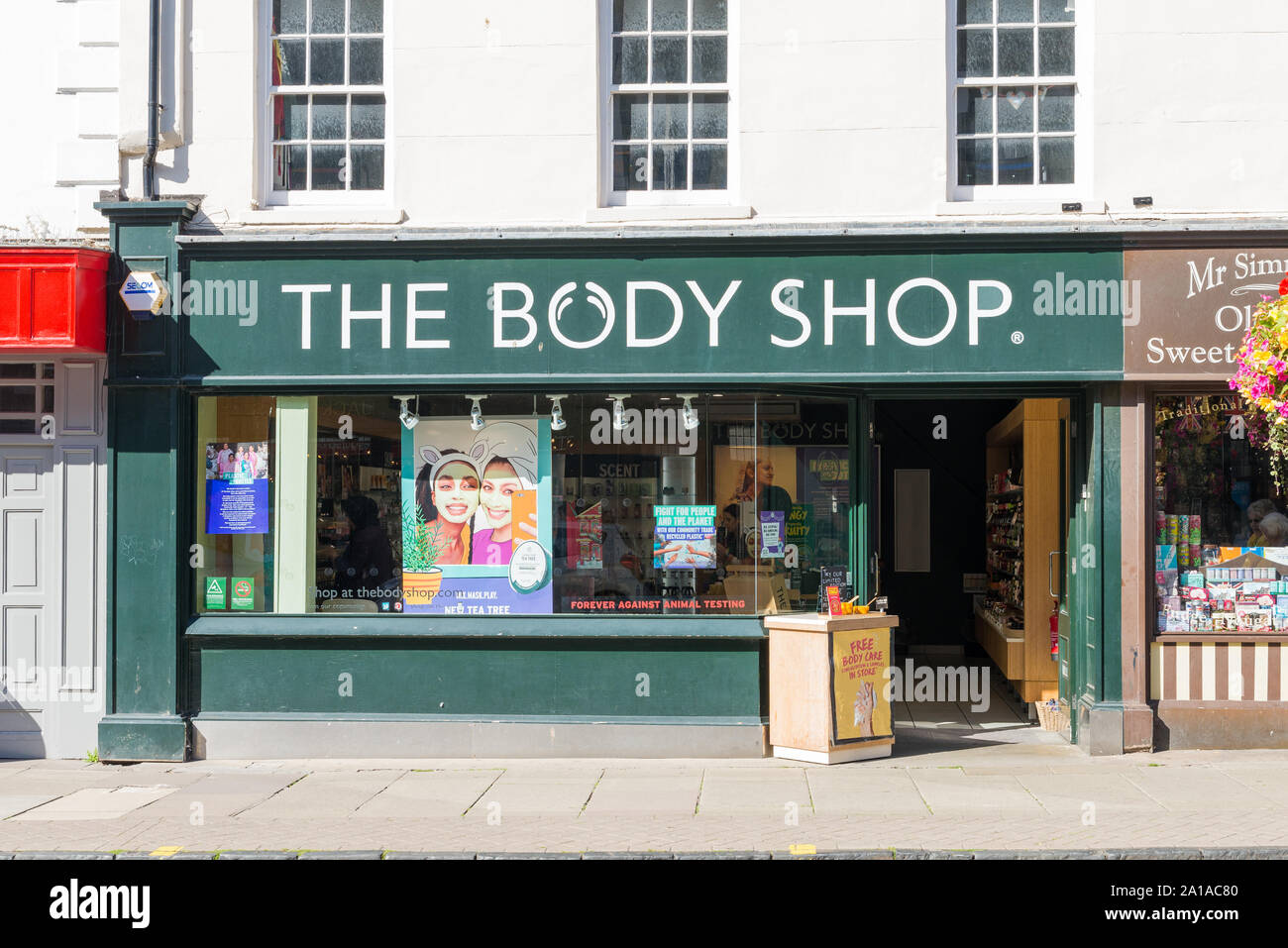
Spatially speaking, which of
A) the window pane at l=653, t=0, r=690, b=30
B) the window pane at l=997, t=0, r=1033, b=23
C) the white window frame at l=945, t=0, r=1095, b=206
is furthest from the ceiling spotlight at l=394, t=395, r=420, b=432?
the window pane at l=997, t=0, r=1033, b=23

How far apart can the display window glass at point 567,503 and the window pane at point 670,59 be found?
8.81 ft

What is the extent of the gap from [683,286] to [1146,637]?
4619 millimetres

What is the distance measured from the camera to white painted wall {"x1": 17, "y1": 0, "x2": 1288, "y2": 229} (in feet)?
32.3

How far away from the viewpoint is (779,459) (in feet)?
33.4

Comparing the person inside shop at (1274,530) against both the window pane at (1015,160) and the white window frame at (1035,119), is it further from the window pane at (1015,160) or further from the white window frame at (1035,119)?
the window pane at (1015,160)

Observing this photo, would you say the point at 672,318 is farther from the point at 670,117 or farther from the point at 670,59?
the point at 670,59

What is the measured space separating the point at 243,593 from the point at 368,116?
13.6 ft

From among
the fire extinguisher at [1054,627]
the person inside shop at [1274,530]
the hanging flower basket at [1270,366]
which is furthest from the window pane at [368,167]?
the person inside shop at [1274,530]

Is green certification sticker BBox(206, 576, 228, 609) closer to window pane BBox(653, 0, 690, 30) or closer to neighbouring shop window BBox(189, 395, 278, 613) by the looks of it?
neighbouring shop window BBox(189, 395, 278, 613)

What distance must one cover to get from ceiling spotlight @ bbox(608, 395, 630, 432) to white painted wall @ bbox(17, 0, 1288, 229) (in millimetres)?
1488

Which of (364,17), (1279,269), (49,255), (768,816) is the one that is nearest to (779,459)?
(768,816)

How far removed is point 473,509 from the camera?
1029 centimetres

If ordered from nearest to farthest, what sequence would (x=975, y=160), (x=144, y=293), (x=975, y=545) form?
(x=144, y=293), (x=975, y=160), (x=975, y=545)

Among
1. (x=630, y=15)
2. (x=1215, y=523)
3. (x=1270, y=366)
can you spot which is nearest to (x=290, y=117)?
(x=630, y=15)
